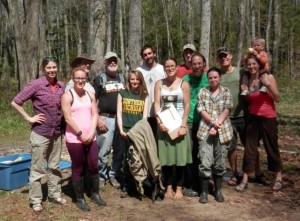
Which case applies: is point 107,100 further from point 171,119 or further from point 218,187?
point 218,187

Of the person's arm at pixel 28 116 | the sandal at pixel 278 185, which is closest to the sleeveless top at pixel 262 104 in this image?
the sandal at pixel 278 185

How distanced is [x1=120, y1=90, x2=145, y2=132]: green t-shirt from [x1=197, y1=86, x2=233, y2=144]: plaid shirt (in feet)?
2.76

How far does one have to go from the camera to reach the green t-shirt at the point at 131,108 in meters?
5.69

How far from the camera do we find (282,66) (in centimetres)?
3625

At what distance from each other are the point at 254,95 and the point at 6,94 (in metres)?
13.3

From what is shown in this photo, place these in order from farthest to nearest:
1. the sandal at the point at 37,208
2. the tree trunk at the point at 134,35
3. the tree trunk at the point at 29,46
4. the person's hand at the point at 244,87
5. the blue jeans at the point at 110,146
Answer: the tree trunk at the point at 29,46 < the tree trunk at the point at 134,35 < the blue jeans at the point at 110,146 < the person's hand at the point at 244,87 < the sandal at the point at 37,208

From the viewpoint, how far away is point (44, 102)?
16.7ft

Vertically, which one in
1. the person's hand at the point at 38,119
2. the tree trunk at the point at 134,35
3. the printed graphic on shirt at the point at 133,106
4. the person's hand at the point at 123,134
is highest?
the tree trunk at the point at 134,35

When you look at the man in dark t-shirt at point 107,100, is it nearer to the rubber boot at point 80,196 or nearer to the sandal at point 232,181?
the rubber boot at point 80,196

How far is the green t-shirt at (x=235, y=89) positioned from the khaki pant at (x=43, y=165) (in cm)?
252

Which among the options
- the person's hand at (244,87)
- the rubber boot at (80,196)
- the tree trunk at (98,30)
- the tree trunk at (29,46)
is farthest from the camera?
the tree trunk at (29,46)

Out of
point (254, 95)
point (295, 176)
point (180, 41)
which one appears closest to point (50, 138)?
point (254, 95)

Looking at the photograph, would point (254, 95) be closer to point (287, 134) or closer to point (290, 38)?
point (287, 134)

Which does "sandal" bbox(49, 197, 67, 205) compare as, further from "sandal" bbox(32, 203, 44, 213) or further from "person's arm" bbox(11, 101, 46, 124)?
"person's arm" bbox(11, 101, 46, 124)
